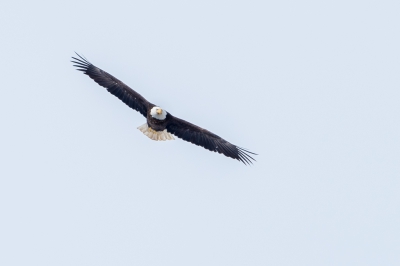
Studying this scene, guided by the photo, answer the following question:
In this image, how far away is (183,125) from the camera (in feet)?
55.8

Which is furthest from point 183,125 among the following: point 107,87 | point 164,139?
point 107,87

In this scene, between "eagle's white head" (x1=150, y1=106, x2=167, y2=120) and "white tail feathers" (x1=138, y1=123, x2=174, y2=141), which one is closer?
"eagle's white head" (x1=150, y1=106, x2=167, y2=120)

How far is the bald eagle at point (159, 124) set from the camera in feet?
54.7

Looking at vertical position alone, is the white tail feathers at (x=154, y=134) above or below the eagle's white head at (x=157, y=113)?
above

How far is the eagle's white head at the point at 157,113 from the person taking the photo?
16.5 metres

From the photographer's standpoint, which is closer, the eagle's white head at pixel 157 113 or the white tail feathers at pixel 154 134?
the eagle's white head at pixel 157 113

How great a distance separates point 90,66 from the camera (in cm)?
1677

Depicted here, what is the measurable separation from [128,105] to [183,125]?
1169 mm

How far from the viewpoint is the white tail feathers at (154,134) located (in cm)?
1725

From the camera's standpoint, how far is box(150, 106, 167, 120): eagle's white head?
16453 millimetres

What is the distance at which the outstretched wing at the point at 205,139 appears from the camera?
16984 mm

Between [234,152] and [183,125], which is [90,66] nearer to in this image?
[183,125]

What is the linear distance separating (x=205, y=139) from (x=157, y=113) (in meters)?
1.24

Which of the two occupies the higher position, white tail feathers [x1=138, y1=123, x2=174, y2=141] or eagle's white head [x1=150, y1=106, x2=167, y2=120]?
white tail feathers [x1=138, y1=123, x2=174, y2=141]
